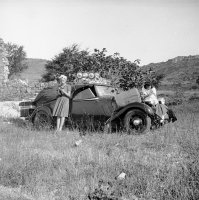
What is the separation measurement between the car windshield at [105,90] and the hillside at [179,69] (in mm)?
55991

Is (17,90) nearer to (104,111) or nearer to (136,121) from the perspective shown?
Result: (104,111)

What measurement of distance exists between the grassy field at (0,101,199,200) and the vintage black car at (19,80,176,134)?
2.71ft

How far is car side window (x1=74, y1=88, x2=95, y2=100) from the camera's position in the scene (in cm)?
785

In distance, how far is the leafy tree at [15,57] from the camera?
54781 millimetres

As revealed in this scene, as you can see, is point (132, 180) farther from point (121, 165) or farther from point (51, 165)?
point (51, 165)

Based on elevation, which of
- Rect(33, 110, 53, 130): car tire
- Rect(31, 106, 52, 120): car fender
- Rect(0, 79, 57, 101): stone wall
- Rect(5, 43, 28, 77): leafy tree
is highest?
Rect(5, 43, 28, 77): leafy tree

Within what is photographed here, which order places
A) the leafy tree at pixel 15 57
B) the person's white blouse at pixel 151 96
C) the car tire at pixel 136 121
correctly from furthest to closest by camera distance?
the leafy tree at pixel 15 57 → the person's white blouse at pixel 151 96 → the car tire at pixel 136 121

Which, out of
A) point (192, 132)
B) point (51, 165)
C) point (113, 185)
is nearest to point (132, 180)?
point (113, 185)

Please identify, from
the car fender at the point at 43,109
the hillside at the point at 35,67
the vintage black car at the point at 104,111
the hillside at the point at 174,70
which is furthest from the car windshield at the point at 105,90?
the hillside at the point at 35,67

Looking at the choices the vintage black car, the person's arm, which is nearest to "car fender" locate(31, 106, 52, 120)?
the vintage black car

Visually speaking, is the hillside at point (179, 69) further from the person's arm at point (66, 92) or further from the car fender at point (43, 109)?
the person's arm at point (66, 92)

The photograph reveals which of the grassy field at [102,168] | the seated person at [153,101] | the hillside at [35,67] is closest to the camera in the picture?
the grassy field at [102,168]

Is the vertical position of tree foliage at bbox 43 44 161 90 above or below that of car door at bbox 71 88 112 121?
above

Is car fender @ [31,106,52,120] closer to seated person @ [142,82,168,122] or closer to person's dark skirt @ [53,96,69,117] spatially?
person's dark skirt @ [53,96,69,117]
